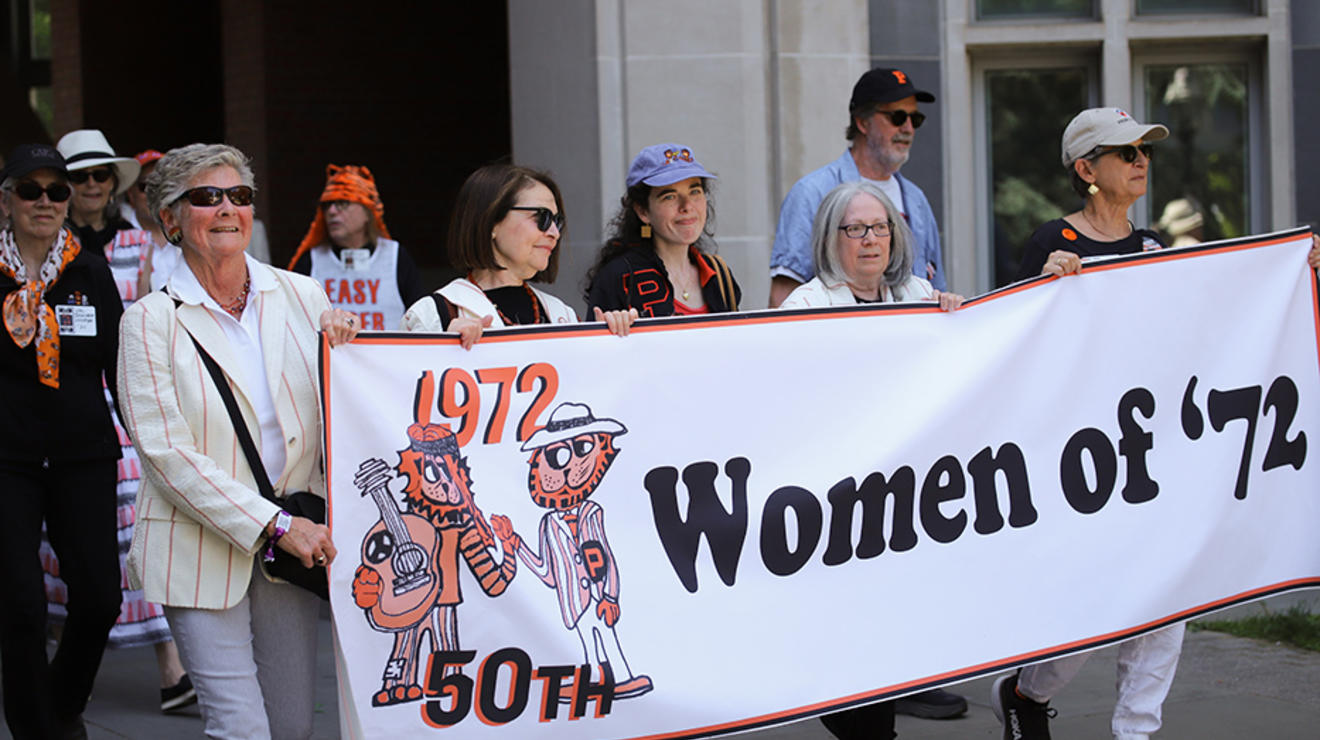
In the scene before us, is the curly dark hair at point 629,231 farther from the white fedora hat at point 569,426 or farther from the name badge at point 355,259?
the name badge at point 355,259

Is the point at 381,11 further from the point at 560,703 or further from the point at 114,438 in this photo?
the point at 560,703

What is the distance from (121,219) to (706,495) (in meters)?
3.82

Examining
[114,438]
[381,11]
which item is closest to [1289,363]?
[114,438]

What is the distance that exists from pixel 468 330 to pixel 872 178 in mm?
2526

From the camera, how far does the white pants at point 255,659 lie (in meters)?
3.86

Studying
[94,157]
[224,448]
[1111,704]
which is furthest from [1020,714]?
[94,157]

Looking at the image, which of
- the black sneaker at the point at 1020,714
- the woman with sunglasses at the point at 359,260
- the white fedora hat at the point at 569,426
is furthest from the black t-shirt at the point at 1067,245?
the woman with sunglasses at the point at 359,260

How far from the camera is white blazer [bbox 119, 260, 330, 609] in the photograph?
3826 millimetres

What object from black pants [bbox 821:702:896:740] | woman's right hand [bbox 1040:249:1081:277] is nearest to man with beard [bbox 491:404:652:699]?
black pants [bbox 821:702:896:740]

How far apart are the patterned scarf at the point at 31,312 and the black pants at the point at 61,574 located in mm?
342

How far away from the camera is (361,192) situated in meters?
7.73

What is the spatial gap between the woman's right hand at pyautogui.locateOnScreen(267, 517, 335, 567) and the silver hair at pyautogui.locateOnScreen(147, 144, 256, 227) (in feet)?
2.86

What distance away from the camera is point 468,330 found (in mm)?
4160

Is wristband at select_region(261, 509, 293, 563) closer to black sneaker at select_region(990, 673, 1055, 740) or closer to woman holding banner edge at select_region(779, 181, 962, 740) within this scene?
woman holding banner edge at select_region(779, 181, 962, 740)
